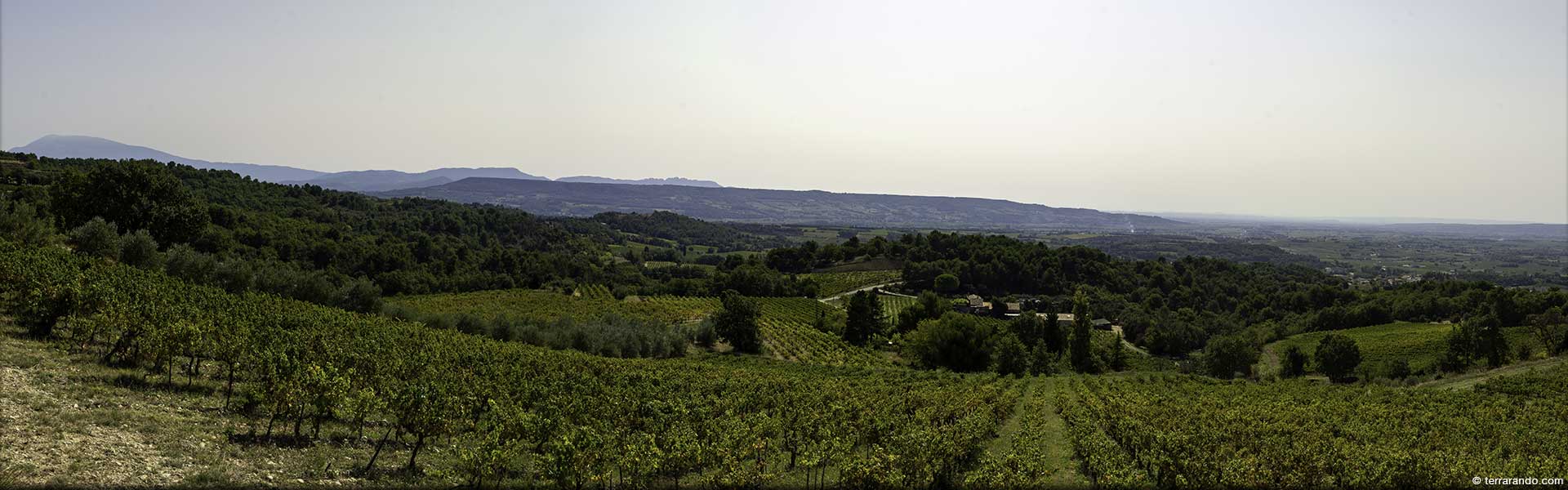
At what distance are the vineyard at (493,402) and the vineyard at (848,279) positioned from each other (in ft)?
309

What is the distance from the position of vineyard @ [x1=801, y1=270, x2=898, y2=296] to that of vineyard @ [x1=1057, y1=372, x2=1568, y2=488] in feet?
279

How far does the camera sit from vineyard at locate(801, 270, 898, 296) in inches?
4927

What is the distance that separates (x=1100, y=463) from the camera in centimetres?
1652

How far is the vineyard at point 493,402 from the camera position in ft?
46.0

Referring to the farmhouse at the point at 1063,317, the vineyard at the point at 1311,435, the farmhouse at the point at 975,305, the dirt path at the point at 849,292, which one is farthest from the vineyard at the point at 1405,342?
the dirt path at the point at 849,292

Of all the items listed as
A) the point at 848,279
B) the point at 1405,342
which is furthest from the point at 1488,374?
the point at 848,279

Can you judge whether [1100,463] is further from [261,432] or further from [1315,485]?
[261,432]

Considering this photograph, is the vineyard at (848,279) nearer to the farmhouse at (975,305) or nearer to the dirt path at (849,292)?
the dirt path at (849,292)

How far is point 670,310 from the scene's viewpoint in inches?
3199

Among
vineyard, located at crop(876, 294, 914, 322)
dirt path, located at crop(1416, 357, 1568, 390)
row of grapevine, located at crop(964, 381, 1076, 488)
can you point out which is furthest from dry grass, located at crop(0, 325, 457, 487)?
vineyard, located at crop(876, 294, 914, 322)

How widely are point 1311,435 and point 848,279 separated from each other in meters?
115

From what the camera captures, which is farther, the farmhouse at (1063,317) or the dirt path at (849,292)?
the dirt path at (849,292)

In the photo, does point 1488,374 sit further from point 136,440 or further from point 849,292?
point 849,292

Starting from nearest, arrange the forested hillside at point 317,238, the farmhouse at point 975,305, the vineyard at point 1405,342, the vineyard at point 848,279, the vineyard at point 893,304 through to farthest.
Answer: the forested hillside at point 317,238 < the vineyard at point 1405,342 < the vineyard at point 893,304 < the farmhouse at point 975,305 < the vineyard at point 848,279
